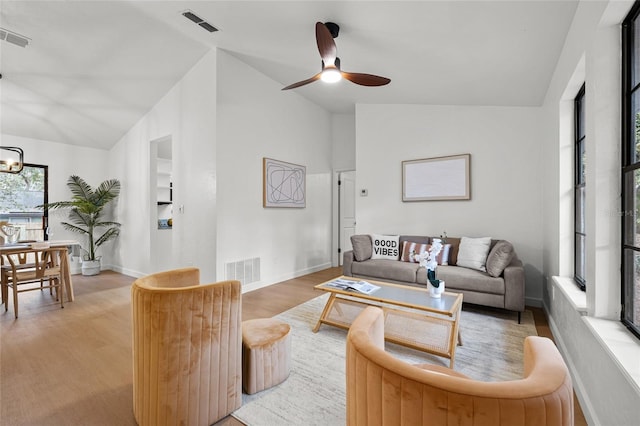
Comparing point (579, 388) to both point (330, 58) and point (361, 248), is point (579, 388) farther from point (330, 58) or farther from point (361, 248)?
point (330, 58)

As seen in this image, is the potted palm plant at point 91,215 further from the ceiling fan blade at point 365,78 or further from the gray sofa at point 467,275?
the ceiling fan blade at point 365,78

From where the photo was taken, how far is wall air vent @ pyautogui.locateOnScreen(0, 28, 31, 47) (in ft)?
10.1

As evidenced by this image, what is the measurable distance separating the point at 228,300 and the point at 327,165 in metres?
4.69

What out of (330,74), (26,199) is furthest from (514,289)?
(26,199)

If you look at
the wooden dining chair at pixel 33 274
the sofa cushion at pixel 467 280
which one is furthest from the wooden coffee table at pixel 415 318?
the wooden dining chair at pixel 33 274

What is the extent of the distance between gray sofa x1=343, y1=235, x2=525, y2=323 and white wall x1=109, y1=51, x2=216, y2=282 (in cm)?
207

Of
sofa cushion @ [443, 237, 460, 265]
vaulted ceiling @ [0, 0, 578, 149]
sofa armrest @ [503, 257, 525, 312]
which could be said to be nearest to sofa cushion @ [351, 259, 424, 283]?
sofa cushion @ [443, 237, 460, 265]

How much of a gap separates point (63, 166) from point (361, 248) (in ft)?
19.2

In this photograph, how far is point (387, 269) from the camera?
151 inches

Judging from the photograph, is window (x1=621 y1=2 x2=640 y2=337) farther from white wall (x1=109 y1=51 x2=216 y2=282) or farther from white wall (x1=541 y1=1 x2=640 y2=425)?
white wall (x1=109 y1=51 x2=216 y2=282)

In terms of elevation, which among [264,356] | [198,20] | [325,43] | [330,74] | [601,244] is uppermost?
[198,20]

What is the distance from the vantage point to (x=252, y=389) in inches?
72.8

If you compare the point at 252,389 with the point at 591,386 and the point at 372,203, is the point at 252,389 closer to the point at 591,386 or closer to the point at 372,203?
the point at 591,386

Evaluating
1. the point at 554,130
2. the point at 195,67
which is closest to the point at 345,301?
the point at 554,130
